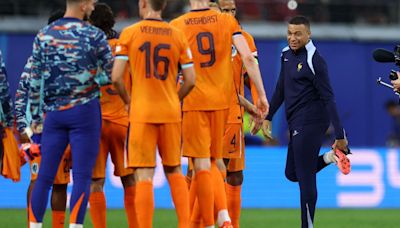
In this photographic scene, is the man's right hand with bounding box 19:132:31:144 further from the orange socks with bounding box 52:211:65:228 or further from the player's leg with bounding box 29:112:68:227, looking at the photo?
the player's leg with bounding box 29:112:68:227

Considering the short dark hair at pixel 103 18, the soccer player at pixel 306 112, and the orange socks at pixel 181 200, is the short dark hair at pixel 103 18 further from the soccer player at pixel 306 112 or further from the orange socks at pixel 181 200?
the soccer player at pixel 306 112

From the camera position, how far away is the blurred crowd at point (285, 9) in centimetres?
2261

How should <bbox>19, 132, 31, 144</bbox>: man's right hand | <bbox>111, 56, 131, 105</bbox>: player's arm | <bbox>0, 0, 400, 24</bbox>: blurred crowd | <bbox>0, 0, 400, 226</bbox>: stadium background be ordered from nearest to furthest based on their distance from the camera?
<bbox>111, 56, 131, 105</bbox>: player's arm
<bbox>19, 132, 31, 144</bbox>: man's right hand
<bbox>0, 0, 400, 226</bbox>: stadium background
<bbox>0, 0, 400, 24</bbox>: blurred crowd

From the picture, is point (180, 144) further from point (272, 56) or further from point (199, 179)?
point (272, 56)

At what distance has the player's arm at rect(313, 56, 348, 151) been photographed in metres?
11.2

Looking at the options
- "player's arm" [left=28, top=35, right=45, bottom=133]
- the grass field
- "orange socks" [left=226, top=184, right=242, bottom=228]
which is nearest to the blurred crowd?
the grass field

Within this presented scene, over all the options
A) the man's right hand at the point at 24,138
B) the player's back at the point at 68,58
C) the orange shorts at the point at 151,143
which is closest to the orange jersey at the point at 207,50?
the orange shorts at the point at 151,143

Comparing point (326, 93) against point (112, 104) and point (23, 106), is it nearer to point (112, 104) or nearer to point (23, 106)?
point (112, 104)

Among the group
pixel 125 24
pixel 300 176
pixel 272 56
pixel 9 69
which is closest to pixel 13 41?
pixel 9 69

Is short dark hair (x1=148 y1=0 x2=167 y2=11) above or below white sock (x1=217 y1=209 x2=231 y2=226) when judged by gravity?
above

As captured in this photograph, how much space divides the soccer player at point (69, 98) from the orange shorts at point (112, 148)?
1088 millimetres

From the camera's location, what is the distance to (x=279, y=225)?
14055 millimetres

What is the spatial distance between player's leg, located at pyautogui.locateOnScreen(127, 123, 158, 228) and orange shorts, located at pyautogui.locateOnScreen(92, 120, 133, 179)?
36.9 inches

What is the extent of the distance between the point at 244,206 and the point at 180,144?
341 inches
